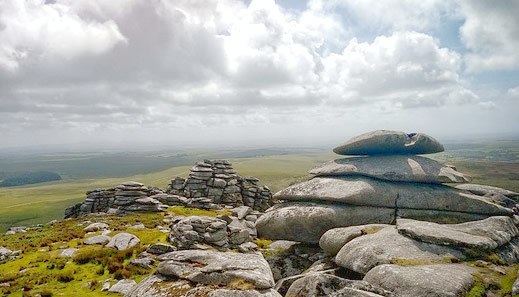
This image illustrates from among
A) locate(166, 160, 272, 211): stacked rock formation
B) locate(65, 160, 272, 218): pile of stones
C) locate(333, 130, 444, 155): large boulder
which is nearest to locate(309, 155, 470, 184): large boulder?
locate(333, 130, 444, 155): large boulder

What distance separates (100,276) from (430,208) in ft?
103

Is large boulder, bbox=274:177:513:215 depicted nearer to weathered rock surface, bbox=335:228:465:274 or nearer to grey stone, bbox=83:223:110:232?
weathered rock surface, bbox=335:228:465:274

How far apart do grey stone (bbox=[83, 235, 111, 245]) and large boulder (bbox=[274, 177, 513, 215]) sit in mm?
31564

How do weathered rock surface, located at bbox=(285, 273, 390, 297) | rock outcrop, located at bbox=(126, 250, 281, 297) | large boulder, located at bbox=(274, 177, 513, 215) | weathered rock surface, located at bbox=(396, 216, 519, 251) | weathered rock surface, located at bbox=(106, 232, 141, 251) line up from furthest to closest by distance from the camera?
weathered rock surface, located at bbox=(106, 232, 141, 251)
large boulder, located at bbox=(274, 177, 513, 215)
weathered rock surface, located at bbox=(396, 216, 519, 251)
weathered rock surface, located at bbox=(285, 273, 390, 297)
rock outcrop, located at bbox=(126, 250, 281, 297)

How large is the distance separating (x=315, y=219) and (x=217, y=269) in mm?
14621

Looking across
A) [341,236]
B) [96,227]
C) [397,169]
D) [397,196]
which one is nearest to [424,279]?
[341,236]

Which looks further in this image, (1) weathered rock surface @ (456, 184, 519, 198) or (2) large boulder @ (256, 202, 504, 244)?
(1) weathered rock surface @ (456, 184, 519, 198)

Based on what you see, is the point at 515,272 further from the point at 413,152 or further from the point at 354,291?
the point at 413,152

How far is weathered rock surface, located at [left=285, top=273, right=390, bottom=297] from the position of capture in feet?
45.1

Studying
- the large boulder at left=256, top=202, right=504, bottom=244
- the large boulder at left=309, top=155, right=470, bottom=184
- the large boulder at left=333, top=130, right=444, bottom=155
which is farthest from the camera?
the large boulder at left=333, top=130, right=444, bottom=155

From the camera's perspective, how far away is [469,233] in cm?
2150

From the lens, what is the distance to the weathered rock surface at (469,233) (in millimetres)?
19594

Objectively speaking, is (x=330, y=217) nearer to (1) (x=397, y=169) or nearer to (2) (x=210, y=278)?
(1) (x=397, y=169)

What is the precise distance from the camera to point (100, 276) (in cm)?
3238
